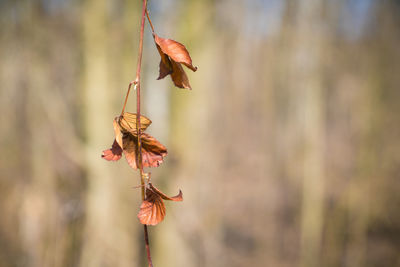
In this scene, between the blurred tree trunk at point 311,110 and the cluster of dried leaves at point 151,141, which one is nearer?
the cluster of dried leaves at point 151,141

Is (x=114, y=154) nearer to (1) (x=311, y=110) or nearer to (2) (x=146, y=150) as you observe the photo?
(2) (x=146, y=150)

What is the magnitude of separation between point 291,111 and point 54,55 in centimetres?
971

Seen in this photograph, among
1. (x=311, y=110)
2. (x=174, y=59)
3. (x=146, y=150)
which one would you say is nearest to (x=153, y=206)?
(x=146, y=150)

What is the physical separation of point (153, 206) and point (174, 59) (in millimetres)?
230

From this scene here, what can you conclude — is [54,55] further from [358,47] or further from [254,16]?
[254,16]

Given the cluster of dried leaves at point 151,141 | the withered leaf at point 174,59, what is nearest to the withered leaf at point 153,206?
the cluster of dried leaves at point 151,141

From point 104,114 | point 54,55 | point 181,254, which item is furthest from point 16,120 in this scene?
point 181,254

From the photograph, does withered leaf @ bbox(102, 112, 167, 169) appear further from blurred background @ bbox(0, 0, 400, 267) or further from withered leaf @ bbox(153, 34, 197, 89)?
blurred background @ bbox(0, 0, 400, 267)

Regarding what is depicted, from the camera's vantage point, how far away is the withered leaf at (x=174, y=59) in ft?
1.68

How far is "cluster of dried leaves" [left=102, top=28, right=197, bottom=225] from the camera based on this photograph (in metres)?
0.52

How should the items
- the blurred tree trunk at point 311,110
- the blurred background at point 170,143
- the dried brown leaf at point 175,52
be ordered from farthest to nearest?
the blurred tree trunk at point 311,110 < the blurred background at point 170,143 < the dried brown leaf at point 175,52

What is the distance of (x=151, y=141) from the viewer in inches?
22.0

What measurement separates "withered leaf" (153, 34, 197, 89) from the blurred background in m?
0.64

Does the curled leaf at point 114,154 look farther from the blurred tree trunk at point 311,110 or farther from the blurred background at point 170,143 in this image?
the blurred tree trunk at point 311,110
